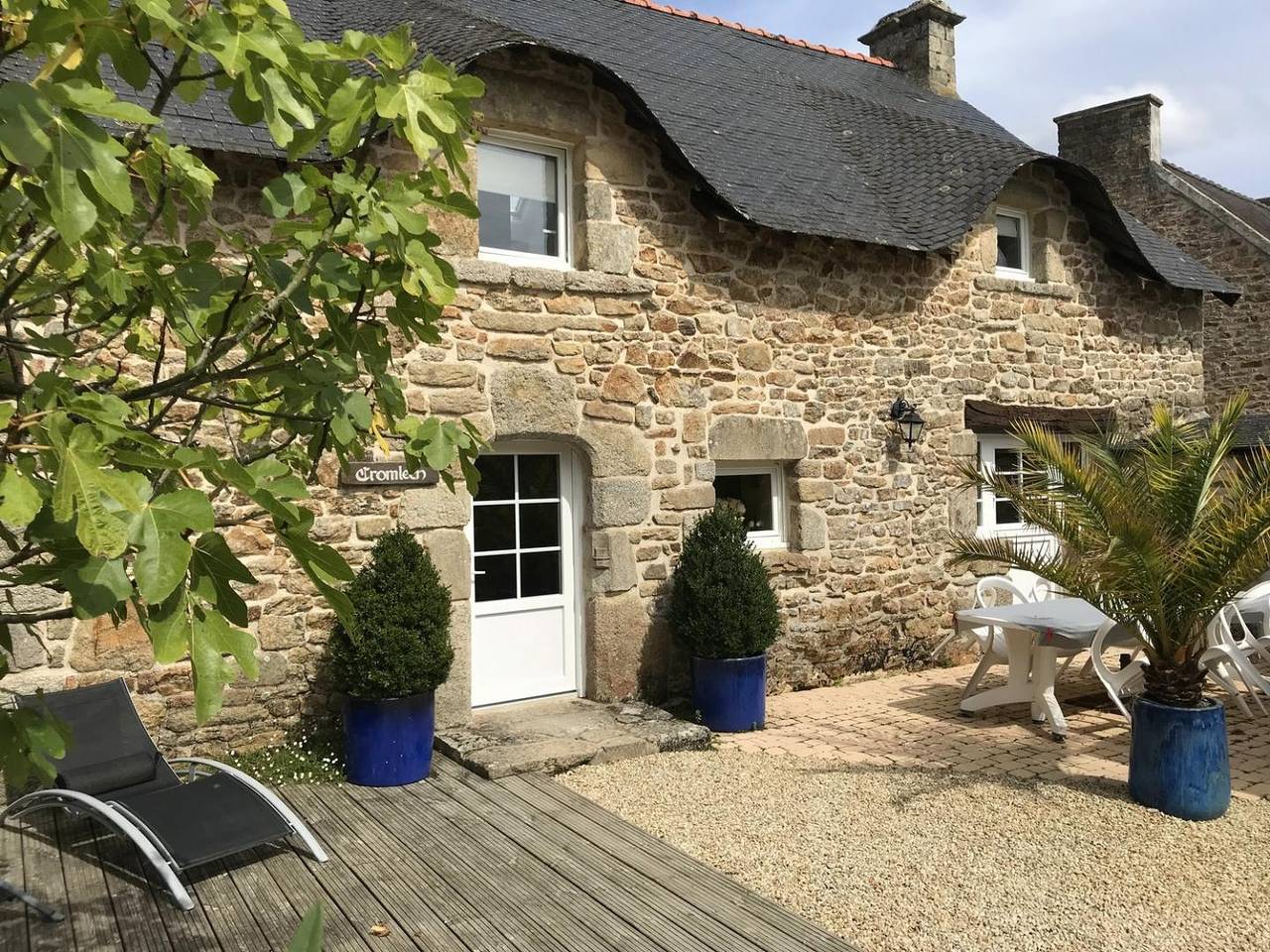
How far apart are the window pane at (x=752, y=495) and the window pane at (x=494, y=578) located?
1.90 metres

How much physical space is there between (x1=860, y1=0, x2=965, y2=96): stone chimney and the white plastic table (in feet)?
23.9

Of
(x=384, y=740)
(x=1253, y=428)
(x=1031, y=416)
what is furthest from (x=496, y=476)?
(x=1253, y=428)

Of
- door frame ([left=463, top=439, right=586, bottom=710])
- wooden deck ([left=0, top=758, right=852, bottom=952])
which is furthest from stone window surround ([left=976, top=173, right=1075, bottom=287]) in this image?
wooden deck ([left=0, top=758, right=852, bottom=952])

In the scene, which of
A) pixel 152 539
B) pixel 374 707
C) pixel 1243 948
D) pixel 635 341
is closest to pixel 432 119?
pixel 152 539

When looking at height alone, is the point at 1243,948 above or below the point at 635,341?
below

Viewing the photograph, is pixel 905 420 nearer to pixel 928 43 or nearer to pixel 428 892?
pixel 428 892

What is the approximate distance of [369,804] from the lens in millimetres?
5305

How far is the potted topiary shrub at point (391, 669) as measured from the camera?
5.53 metres

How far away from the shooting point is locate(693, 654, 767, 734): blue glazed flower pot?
677 cm

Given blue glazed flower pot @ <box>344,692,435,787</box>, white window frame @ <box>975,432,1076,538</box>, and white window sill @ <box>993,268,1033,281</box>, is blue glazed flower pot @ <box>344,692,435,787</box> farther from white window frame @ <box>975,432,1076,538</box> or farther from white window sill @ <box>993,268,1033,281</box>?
white window sill @ <box>993,268,1033,281</box>

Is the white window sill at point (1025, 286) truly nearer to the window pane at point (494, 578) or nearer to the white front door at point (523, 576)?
the white front door at point (523, 576)

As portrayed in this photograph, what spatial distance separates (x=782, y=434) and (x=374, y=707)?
3.80 m

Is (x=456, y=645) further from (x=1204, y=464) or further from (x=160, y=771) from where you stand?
(x=1204, y=464)

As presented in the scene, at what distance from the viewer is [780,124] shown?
30.3 feet
